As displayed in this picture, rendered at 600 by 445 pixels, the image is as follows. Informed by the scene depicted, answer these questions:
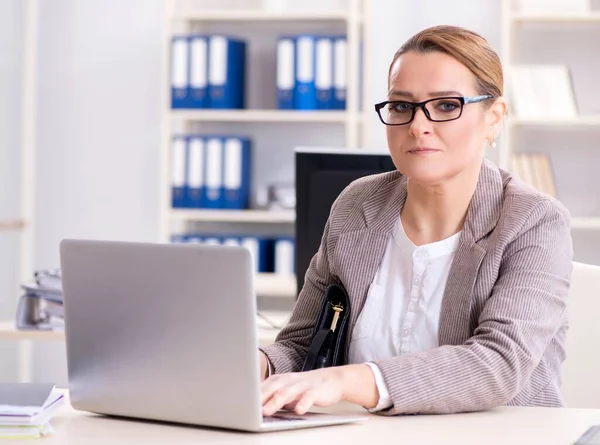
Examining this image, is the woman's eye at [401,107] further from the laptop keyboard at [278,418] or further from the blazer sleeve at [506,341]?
the laptop keyboard at [278,418]

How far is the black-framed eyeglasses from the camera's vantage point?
1.72 m

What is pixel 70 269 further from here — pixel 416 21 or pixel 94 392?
pixel 416 21

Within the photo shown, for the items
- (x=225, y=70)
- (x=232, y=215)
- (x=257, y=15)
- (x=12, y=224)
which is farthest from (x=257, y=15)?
(x=12, y=224)

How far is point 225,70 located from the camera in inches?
172

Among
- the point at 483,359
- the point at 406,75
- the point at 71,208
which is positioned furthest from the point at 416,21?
the point at 483,359

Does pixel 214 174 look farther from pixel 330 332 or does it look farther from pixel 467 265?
pixel 467 265

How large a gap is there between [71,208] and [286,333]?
3.30 metres

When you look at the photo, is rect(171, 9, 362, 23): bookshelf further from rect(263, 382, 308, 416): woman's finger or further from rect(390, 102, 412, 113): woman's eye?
rect(263, 382, 308, 416): woman's finger

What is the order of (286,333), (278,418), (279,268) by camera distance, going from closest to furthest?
(278,418) < (286,333) < (279,268)

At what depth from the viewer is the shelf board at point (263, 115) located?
4.30 meters

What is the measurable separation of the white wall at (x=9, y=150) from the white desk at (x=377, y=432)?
323cm

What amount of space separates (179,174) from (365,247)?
2625mm

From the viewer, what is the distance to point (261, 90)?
467 centimetres

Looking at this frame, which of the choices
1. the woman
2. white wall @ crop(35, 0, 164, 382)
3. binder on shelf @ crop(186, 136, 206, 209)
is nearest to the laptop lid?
the woman
